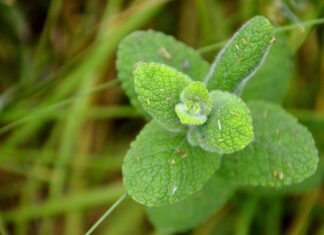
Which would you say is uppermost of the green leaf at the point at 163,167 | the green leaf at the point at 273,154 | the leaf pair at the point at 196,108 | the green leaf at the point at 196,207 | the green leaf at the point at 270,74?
the leaf pair at the point at 196,108

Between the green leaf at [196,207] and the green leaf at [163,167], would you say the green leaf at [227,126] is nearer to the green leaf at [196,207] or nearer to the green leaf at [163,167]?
the green leaf at [163,167]

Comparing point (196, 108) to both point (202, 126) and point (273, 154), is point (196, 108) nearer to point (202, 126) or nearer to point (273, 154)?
point (202, 126)

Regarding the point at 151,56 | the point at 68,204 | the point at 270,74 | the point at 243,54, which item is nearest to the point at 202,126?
the point at 243,54

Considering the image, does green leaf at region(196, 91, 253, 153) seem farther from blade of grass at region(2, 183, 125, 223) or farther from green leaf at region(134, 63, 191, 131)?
blade of grass at region(2, 183, 125, 223)

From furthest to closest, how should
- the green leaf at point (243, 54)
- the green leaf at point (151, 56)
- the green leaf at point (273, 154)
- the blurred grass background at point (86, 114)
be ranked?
the blurred grass background at point (86, 114) → the green leaf at point (151, 56) → the green leaf at point (273, 154) → the green leaf at point (243, 54)

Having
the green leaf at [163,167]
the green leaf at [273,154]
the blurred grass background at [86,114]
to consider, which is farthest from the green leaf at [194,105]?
the blurred grass background at [86,114]

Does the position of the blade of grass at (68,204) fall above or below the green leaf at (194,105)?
below

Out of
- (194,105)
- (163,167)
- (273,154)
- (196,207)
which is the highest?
(194,105)
